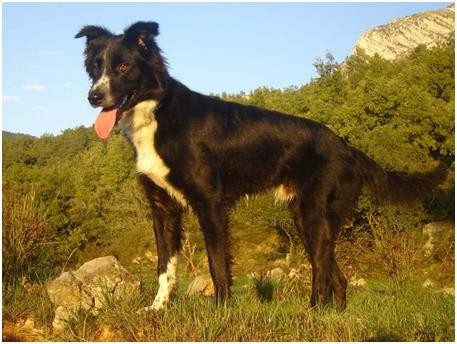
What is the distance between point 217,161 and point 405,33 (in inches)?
3943

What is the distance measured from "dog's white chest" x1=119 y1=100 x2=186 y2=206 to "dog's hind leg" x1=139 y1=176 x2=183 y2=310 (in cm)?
19

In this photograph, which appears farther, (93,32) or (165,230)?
(165,230)

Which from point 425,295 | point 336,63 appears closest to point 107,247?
point 336,63

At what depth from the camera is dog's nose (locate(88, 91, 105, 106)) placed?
A: 518 cm

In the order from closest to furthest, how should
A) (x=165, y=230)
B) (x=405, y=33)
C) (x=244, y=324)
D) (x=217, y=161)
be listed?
(x=244, y=324) < (x=217, y=161) < (x=165, y=230) < (x=405, y=33)

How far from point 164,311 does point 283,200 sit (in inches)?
84.7

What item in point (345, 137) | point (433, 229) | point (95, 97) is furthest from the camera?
point (345, 137)

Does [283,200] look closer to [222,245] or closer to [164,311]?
[222,245]

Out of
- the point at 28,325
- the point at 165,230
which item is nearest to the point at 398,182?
the point at 165,230

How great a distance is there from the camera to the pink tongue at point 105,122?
5.32 meters

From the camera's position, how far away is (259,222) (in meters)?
31.2

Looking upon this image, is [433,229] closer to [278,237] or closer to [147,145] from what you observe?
[278,237]

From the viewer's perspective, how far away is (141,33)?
217 inches

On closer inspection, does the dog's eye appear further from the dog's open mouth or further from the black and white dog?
the dog's open mouth
